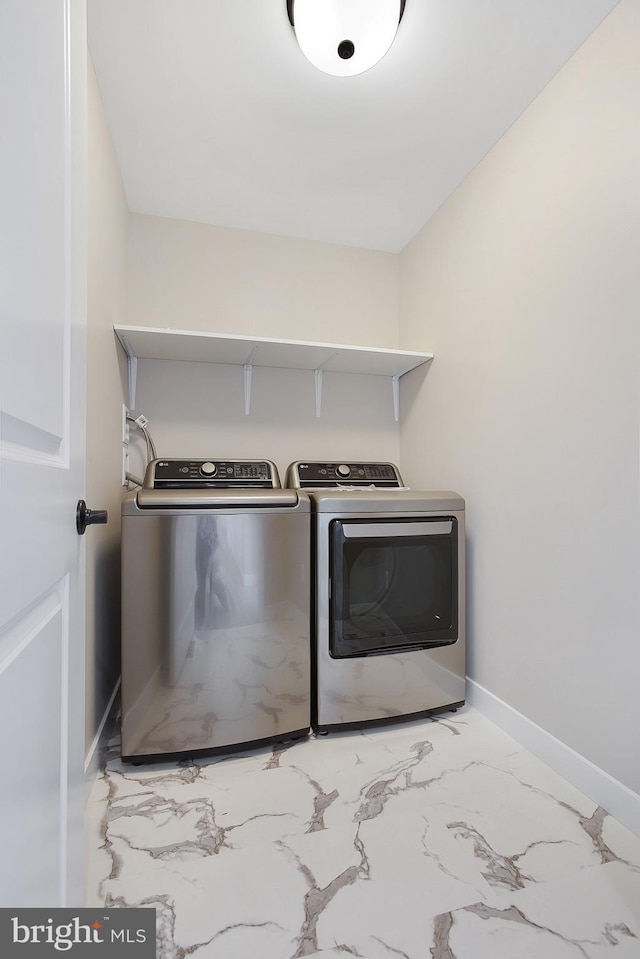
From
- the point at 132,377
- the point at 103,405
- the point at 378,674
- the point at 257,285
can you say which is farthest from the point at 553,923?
the point at 257,285

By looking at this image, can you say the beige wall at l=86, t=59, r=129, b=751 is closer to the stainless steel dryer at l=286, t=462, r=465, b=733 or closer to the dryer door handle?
the stainless steel dryer at l=286, t=462, r=465, b=733

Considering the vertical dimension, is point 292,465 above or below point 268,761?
above

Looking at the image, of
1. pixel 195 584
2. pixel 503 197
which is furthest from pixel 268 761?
pixel 503 197

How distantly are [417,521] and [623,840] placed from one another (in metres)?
1.06

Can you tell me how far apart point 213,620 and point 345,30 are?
1764mm

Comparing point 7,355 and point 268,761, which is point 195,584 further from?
point 7,355

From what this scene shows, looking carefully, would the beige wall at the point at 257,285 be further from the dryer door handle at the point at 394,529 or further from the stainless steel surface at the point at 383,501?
the dryer door handle at the point at 394,529

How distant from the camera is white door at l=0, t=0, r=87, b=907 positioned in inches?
19.6

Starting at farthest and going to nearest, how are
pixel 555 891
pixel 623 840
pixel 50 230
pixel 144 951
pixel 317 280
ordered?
1. pixel 317 280
2. pixel 623 840
3. pixel 555 891
4. pixel 144 951
5. pixel 50 230

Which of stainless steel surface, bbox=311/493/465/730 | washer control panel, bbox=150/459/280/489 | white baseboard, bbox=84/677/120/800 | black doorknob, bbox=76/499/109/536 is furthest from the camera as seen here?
washer control panel, bbox=150/459/280/489

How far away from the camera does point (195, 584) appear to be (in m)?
1.52

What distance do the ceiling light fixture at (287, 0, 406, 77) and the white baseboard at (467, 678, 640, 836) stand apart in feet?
7.01
